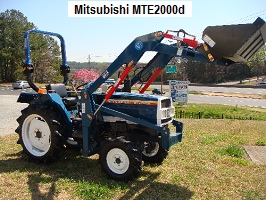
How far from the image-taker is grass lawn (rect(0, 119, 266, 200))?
4.20 meters

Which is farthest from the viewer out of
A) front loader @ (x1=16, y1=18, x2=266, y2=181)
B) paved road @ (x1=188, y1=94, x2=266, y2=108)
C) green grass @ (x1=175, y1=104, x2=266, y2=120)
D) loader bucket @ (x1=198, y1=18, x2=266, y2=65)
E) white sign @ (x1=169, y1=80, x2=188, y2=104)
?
paved road @ (x1=188, y1=94, x2=266, y2=108)

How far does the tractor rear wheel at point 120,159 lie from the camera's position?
4.50 metres

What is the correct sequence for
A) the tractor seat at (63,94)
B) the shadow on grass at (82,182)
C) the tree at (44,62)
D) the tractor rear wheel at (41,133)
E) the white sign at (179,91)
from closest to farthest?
the shadow on grass at (82,182) < the tractor rear wheel at (41,133) < the tractor seat at (63,94) < the white sign at (179,91) < the tree at (44,62)

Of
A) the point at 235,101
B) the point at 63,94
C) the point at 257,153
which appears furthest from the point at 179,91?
the point at 63,94

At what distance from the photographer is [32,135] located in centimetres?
570

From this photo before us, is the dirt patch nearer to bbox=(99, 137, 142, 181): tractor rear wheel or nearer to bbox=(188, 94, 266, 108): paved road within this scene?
bbox=(99, 137, 142, 181): tractor rear wheel

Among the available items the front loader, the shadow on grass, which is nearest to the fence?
the front loader

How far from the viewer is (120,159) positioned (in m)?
4.65

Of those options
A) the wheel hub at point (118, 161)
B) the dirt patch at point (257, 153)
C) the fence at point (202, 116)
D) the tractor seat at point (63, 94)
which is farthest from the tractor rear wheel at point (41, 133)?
the fence at point (202, 116)

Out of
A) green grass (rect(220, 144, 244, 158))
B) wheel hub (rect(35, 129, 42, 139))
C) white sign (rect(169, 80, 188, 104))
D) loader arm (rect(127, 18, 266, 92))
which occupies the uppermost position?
loader arm (rect(127, 18, 266, 92))

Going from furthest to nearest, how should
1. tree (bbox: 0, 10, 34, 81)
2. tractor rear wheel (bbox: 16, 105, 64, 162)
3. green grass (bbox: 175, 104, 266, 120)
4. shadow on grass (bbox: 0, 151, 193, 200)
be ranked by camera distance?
tree (bbox: 0, 10, 34, 81)
green grass (bbox: 175, 104, 266, 120)
tractor rear wheel (bbox: 16, 105, 64, 162)
shadow on grass (bbox: 0, 151, 193, 200)

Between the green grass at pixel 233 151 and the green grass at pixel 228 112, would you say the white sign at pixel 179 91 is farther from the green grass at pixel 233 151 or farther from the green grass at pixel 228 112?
the green grass at pixel 233 151

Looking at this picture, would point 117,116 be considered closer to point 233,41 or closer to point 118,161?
point 118,161

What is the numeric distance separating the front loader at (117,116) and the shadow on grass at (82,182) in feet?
0.68
